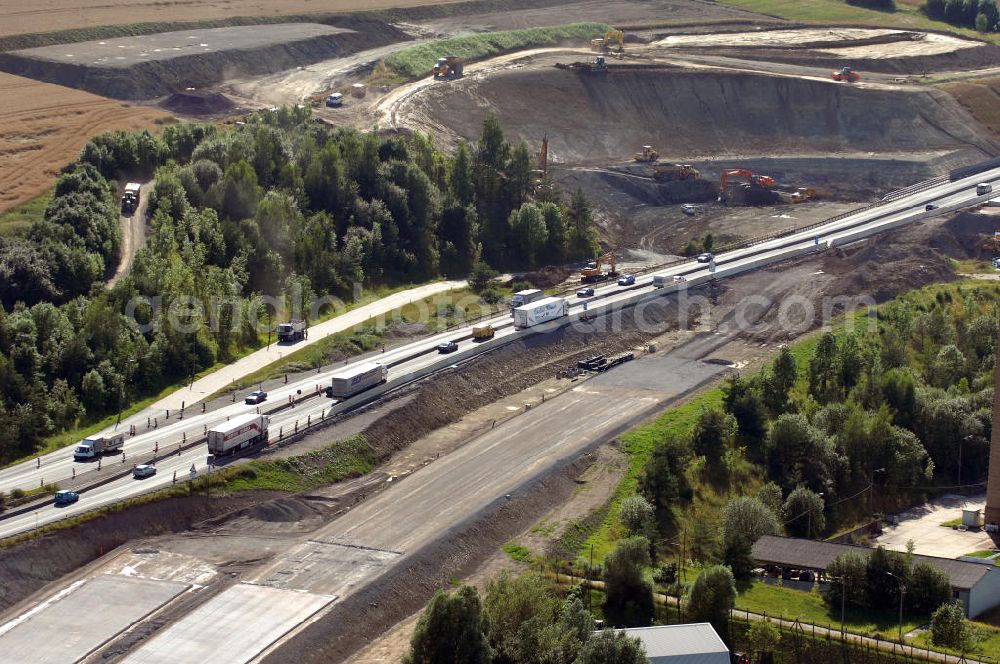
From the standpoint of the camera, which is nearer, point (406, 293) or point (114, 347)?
point (114, 347)

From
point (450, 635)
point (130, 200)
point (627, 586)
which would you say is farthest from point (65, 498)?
point (130, 200)

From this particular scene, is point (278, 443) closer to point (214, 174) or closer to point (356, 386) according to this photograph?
point (356, 386)

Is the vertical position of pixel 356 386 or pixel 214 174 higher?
pixel 214 174

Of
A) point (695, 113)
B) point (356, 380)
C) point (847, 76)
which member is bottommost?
point (356, 380)

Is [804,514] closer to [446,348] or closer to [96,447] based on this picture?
[446,348]

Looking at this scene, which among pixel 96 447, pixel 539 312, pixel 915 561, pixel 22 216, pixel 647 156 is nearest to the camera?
pixel 915 561

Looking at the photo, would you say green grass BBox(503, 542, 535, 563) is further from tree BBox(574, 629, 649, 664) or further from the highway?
the highway

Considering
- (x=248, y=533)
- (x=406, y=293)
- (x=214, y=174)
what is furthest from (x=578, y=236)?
(x=248, y=533)

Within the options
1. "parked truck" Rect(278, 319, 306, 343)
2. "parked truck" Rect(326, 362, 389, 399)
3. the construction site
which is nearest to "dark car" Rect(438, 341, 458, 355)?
the construction site
